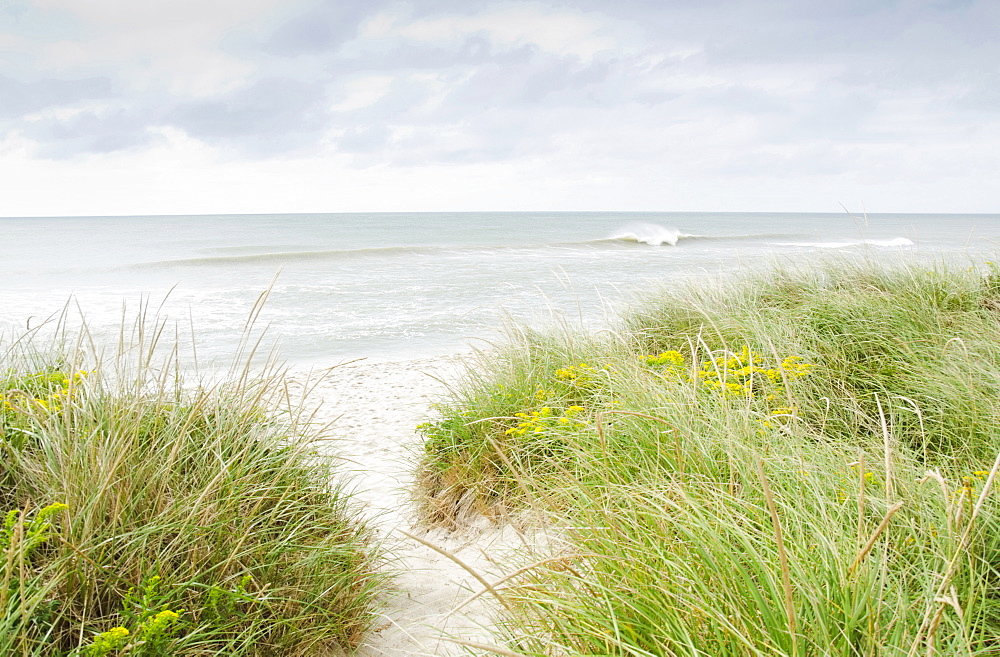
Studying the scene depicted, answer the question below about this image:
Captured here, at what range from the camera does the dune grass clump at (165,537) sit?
186 centimetres

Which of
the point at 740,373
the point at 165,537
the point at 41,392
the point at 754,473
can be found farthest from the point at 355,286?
the point at 754,473

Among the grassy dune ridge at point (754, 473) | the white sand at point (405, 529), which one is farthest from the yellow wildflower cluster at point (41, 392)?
the grassy dune ridge at point (754, 473)

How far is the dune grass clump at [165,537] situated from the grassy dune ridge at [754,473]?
84 centimetres

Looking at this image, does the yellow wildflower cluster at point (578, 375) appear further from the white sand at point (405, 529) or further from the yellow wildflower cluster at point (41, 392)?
the yellow wildflower cluster at point (41, 392)

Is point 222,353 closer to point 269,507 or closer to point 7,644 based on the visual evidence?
point 269,507

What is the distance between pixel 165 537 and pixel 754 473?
2.14 meters

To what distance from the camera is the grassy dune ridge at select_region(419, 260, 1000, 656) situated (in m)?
1.56

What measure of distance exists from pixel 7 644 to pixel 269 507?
1.07m

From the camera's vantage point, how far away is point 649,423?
2918 millimetres

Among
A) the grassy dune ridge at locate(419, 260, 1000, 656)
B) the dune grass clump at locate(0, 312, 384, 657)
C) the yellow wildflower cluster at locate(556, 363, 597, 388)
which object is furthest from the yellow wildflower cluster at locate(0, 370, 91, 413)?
the yellow wildflower cluster at locate(556, 363, 597, 388)

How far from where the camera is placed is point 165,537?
2.16 m

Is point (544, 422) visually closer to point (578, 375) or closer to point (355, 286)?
point (578, 375)

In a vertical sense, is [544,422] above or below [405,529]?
above

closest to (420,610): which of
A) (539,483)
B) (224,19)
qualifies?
(539,483)
